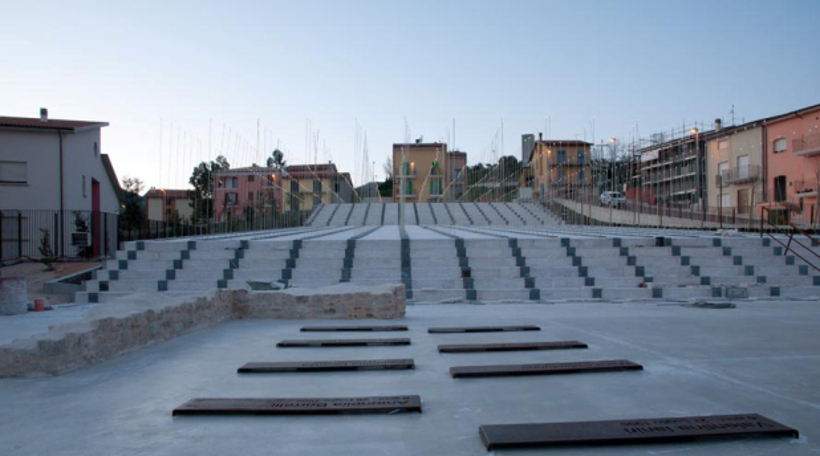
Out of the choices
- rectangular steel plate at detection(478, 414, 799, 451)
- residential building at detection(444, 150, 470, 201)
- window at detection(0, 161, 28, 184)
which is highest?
residential building at detection(444, 150, 470, 201)

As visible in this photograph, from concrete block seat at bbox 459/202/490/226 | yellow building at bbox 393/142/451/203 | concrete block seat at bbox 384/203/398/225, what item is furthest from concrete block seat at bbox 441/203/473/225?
yellow building at bbox 393/142/451/203

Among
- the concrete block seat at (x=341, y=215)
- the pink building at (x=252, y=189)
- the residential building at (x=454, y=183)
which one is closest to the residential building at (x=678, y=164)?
the residential building at (x=454, y=183)

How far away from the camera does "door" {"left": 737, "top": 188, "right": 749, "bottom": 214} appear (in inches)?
Answer: 1382

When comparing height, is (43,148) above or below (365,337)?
above

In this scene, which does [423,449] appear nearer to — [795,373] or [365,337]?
[795,373]

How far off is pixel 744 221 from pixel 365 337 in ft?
83.0

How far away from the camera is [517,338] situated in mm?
7160

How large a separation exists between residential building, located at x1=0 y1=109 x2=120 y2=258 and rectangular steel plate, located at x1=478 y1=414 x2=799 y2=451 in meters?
17.7

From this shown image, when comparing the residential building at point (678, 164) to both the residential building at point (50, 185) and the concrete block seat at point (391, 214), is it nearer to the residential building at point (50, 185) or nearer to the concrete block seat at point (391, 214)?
the concrete block seat at point (391, 214)

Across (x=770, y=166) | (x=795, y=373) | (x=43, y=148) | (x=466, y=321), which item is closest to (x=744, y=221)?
(x=770, y=166)

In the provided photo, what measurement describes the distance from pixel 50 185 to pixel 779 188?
35740 mm

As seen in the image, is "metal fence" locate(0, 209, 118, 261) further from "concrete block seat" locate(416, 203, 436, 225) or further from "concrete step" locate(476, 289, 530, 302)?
"concrete block seat" locate(416, 203, 436, 225)

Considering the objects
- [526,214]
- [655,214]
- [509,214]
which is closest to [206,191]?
[509,214]

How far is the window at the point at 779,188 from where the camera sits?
33.9 m
